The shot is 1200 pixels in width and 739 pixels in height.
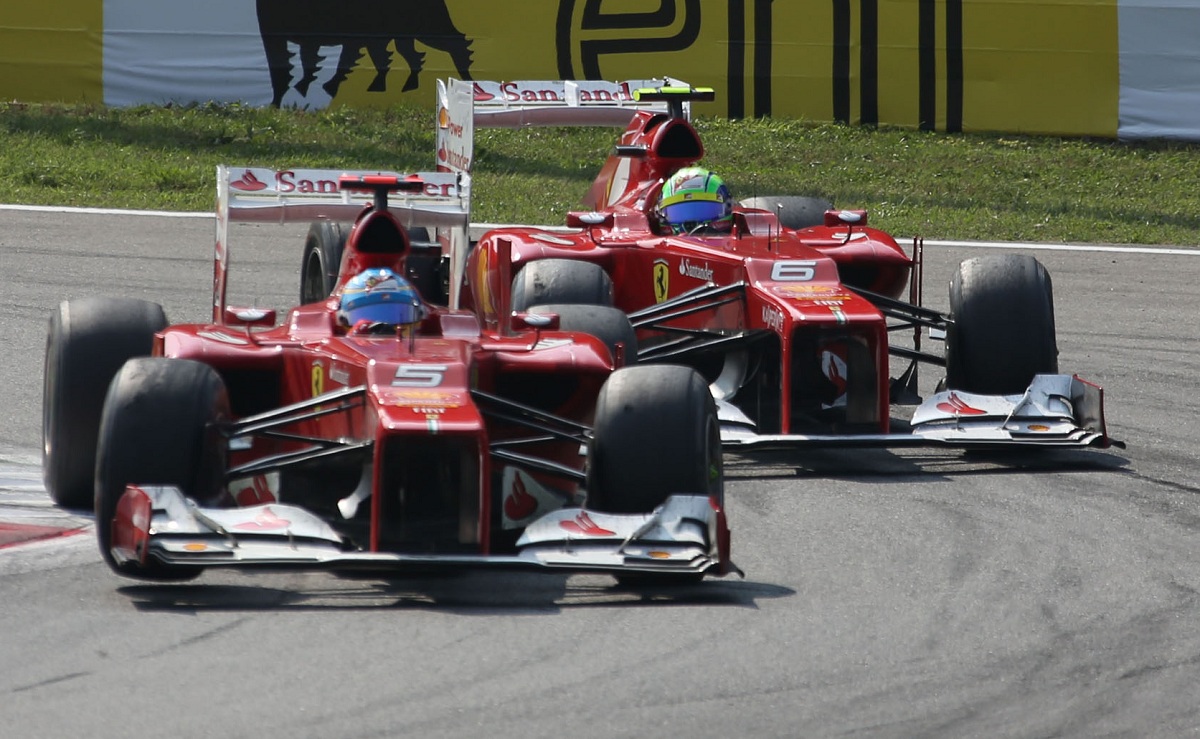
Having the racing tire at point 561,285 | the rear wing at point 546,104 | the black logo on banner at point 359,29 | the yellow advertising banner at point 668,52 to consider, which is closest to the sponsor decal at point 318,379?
the racing tire at point 561,285

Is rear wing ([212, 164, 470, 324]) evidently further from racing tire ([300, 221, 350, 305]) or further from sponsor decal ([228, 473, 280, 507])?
racing tire ([300, 221, 350, 305])

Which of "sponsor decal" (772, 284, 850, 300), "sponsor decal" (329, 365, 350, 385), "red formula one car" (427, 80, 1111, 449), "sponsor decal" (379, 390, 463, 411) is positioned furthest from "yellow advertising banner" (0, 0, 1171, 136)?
"sponsor decal" (379, 390, 463, 411)

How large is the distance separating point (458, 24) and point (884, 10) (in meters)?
4.00

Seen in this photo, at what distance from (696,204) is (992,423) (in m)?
2.35

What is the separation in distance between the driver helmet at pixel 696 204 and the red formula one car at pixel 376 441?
2.62 metres

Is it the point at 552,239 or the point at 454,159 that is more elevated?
the point at 454,159

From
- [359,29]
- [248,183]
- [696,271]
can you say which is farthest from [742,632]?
[359,29]

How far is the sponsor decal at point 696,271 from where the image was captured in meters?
9.85

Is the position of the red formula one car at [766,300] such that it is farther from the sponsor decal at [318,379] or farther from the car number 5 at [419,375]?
the car number 5 at [419,375]

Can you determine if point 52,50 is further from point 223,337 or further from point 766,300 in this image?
point 223,337

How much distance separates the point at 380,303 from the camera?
7.48 meters

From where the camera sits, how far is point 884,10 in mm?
18109

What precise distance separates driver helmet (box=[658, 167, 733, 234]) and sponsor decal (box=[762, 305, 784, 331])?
4.49 feet

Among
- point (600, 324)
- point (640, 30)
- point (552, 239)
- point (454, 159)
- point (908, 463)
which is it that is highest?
point (640, 30)
